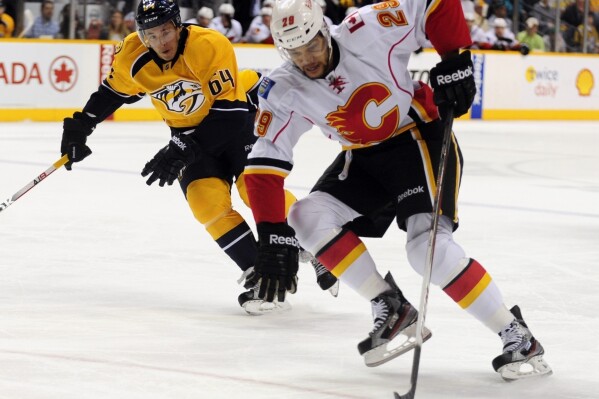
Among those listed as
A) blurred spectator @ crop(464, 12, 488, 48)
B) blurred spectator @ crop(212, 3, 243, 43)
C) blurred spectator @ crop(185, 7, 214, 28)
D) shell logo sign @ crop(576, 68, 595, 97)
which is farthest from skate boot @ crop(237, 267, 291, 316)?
shell logo sign @ crop(576, 68, 595, 97)

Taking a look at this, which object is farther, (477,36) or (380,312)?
(477,36)

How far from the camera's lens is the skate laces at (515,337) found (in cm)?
331

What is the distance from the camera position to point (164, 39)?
4281 millimetres

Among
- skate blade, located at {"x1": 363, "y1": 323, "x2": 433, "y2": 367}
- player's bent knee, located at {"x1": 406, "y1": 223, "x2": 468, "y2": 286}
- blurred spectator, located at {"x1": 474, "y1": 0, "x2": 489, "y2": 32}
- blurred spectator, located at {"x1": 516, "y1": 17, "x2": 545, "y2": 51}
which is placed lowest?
blurred spectator, located at {"x1": 516, "y1": 17, "x2": 545, "y2": 51}

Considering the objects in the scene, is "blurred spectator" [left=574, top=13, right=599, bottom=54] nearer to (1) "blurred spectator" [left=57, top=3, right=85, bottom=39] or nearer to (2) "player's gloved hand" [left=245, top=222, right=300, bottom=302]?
(1) "blurred spectator" [left=57, top=3, right=85, bottom=39]

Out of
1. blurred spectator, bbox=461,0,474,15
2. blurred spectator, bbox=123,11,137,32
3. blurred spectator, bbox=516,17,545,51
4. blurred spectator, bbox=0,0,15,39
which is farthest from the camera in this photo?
blurred spectator, bbox=516,17,545,51

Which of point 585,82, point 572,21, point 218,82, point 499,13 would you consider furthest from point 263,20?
point 218,82

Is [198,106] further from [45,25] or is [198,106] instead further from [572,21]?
[572,21]

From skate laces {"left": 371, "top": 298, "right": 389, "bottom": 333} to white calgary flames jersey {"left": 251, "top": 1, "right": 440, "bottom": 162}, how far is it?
19.1 inches

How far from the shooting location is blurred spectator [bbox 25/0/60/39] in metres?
12.3

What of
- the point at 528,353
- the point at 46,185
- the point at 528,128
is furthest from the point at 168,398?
the point at 528,128

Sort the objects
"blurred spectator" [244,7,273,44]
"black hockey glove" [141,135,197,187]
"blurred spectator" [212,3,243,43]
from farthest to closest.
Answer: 1. "blurred spectator" [244,7,273,44]
2. "blurred spectator" [212,3,243,43]
3. "black hockey glove" [141,135,197,187]

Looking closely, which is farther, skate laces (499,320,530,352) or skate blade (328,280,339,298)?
skate blade (328,280,339,298)

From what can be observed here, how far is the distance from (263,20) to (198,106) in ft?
32.2
